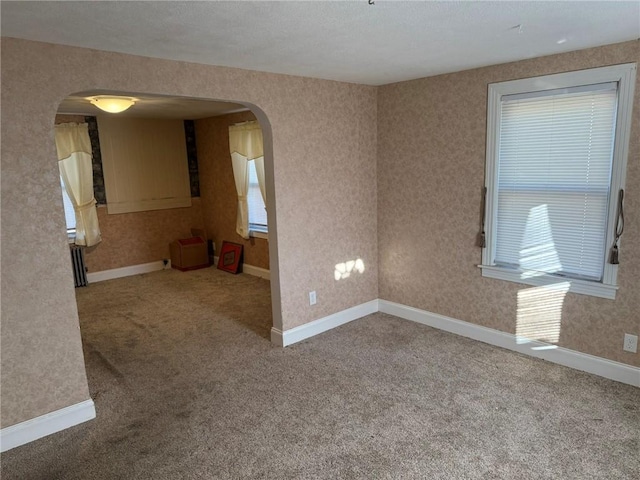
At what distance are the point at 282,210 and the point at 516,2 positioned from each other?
2.25m

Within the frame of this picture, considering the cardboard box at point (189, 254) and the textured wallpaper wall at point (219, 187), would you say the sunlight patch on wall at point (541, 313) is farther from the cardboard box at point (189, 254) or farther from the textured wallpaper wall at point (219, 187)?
the cardboard box at point (189, 254)

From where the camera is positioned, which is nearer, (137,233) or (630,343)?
(630,343)

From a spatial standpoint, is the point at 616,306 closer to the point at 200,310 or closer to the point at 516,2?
the point at 516,2

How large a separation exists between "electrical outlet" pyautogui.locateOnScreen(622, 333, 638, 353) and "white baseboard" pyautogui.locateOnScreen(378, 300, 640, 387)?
0.12m

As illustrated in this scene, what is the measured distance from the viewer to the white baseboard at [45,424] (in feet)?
8.19

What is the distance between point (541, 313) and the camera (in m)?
3.37

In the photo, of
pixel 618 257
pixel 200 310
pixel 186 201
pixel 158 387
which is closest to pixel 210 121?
pixel 186 201

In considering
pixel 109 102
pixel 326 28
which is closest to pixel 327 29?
pixel 326 28

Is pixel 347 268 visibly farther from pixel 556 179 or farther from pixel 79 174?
pixel 79 174

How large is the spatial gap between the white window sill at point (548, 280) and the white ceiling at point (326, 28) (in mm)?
1599

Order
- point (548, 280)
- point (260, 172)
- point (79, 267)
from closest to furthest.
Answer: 1. point (548, 280)
2. point (260, 172)
3. point (79, 267)

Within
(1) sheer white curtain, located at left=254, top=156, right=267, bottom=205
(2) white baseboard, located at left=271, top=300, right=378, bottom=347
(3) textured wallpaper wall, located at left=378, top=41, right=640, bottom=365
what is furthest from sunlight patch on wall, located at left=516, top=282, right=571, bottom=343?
(1) sheer white curtain, located at left=254, top=156, right=267, bottom=205

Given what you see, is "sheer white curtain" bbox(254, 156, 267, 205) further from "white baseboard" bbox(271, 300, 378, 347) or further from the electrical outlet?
the electrical outlet

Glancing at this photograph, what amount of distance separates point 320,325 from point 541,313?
1.87 meters
